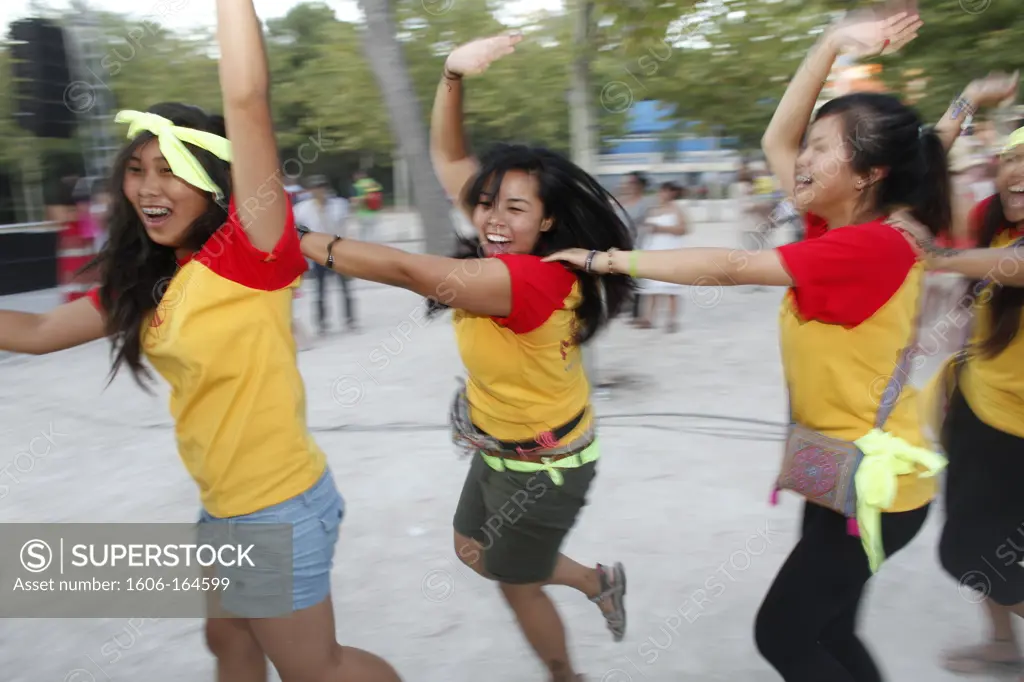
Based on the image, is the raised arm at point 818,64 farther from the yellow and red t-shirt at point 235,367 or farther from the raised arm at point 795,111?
the yellow and red t-shirt at point 235,367

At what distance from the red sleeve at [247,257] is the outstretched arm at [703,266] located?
0.66 meters

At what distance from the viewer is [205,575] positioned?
6.48 ft

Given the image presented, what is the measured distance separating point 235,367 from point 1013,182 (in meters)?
2.14

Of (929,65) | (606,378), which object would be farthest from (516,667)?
(929,65)

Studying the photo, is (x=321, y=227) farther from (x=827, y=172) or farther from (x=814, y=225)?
(x=827, y=172)

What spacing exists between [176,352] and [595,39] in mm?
4487

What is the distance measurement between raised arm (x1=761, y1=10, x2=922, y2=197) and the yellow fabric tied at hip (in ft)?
2.26

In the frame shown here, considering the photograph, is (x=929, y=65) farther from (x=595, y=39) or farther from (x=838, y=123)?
(x=838, y=123)

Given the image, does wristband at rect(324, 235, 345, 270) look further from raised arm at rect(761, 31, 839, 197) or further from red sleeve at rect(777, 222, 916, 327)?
raised arm at rect(761, 31, 839, 197)

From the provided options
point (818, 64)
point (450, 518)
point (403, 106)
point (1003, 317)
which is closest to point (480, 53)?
point (818, 64)

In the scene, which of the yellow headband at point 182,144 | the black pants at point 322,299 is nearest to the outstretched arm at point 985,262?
the yellow headband at point 182,144

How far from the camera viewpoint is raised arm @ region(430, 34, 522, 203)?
240 centimetres

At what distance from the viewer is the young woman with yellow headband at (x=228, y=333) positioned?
1702 millimetres

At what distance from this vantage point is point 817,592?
1.90 meters
